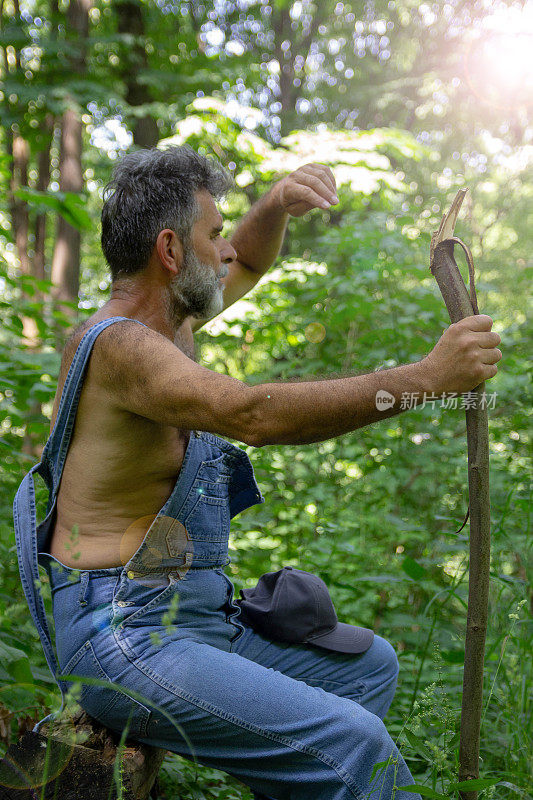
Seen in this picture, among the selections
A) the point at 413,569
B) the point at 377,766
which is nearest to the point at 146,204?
the point at 413,569

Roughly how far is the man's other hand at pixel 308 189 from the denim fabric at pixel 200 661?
38.9 inches

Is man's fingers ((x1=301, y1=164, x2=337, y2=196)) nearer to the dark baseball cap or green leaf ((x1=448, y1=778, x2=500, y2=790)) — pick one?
the dark baseball cap

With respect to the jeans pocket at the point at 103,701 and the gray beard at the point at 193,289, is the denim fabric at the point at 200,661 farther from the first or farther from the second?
the gray beard at the point at 193,289

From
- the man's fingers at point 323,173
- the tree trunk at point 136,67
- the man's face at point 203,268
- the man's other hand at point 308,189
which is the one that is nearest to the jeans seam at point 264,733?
the man's face at point 203,268

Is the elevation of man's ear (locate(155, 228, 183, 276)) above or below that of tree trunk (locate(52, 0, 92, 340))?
below

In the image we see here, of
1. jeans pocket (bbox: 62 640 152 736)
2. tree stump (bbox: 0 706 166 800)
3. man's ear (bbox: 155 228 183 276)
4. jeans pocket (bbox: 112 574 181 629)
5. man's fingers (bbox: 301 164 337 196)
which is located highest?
man's fingers (bbox: 301 164 337 196)

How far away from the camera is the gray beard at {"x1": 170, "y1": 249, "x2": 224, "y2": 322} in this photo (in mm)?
1956

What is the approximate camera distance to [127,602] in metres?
1.66

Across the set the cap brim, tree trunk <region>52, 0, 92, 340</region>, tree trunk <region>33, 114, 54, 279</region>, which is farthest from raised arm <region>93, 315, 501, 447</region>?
tree trunk <region>33, 114, 54, 279</region>

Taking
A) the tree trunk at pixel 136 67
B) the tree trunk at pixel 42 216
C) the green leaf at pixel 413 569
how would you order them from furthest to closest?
1. the tree trunk at pixel 42 216
2. the tree trunk at pixel 136 67
3. the green leaf at pixel 413 569

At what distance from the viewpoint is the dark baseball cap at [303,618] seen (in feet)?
6.62

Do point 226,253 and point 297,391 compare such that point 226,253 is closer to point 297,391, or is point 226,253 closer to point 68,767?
point 297,391

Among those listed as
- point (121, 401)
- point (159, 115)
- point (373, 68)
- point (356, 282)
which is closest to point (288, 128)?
point (373, 68)

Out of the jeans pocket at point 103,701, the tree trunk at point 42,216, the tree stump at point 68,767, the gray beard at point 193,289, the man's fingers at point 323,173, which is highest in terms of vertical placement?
the tree trunk at point 42,216
